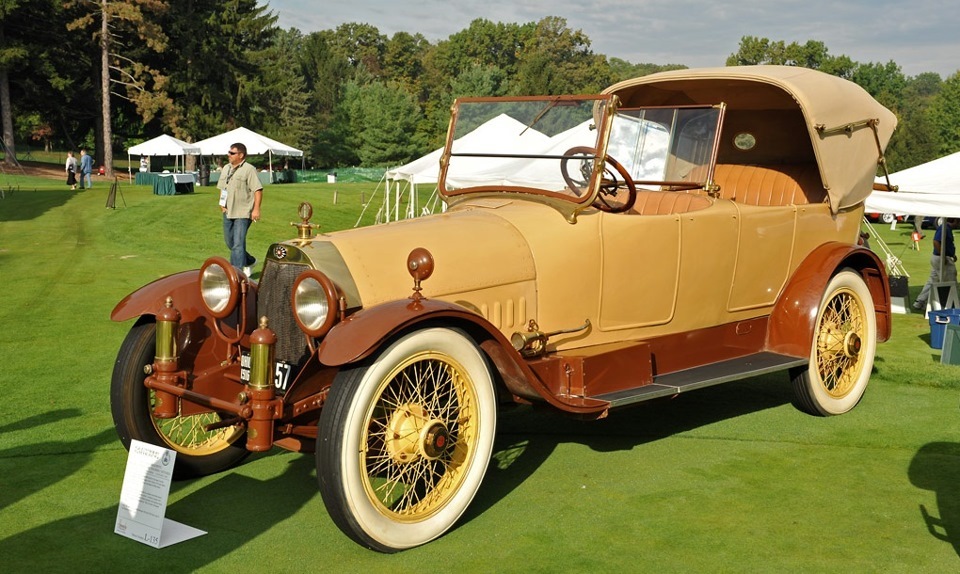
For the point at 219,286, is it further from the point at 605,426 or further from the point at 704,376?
the point at 704,376

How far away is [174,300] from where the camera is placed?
4.96 metres

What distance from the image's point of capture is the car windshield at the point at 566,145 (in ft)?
17.8

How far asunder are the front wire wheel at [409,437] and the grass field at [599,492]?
0.59ft

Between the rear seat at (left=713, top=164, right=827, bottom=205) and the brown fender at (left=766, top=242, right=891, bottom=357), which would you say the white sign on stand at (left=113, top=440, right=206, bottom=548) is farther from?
the rear seat at (left=713, top=164, right=827, bottom=205)

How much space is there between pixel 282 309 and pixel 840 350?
416cm

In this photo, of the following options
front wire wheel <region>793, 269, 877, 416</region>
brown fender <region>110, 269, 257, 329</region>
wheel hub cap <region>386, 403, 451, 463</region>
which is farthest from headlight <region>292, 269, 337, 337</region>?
front wire wheel <region>793, 269, 877, 416</region>

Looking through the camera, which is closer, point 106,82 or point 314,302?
point 314,302

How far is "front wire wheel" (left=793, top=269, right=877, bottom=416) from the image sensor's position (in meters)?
6.44

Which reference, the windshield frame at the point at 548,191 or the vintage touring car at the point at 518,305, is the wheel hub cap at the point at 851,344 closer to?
the vintage touring car at the point at 518,305

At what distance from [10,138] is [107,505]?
45.4m

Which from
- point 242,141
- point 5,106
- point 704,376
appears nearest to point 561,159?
point 704,376

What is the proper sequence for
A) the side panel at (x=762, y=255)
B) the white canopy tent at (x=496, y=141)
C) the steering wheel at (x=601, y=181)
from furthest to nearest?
the side panel at (x=762, y=255) < the white canopy tent at (x=496, y=141) < the steering wheel at (x=601, y=181)

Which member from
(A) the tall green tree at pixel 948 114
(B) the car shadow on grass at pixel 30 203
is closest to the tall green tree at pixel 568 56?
(A) the tall green tree at pixel 948 114

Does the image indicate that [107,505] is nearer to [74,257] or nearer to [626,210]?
[626,210]
